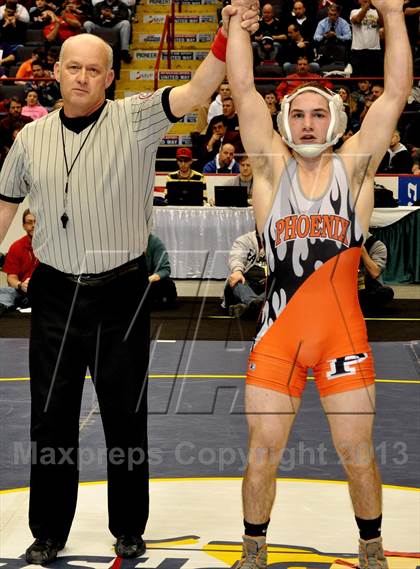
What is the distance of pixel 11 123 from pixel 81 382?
11409 millimetres

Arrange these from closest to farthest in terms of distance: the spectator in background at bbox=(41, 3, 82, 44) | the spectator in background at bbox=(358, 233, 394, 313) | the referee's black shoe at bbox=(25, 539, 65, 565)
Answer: the referee's black shoe at bbox=(25, 539, 65, 565) → the spectator in background at bbox=(358, 233, 394, 313) → the spectator in background at bbox=(41, 3, 82, 44)

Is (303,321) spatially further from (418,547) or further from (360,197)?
(418,547)

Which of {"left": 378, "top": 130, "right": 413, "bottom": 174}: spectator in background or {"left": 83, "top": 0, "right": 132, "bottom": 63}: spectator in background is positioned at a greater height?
{"left": 83, "top": 0, "right": 132, "bottom": 63}: spectator in background

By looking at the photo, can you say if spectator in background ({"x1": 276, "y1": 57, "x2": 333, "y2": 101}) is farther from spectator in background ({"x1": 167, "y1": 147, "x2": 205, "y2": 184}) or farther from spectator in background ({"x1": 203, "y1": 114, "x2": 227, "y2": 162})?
spectator in background ({"x1": 167, "y1": 147, "x2": 205, "y2": 184})

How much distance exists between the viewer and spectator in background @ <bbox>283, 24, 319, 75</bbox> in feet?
56.3

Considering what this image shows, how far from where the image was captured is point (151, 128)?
482 cm

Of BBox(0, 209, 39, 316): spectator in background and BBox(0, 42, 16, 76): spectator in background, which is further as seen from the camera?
BBox(0, 42, 16, 76): spectator in background

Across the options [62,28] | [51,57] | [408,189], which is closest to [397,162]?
[408,189]

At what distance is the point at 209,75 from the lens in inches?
178

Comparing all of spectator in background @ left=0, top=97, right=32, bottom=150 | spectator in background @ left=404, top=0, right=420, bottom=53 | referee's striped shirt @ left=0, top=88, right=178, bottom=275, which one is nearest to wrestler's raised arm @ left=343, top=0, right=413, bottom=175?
referee's striped shirt @ left=0, top=88, right=178, bottom=275

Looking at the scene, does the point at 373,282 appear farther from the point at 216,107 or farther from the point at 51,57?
the point at 51,57

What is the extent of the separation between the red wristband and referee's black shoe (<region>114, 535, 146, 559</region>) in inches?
82.1

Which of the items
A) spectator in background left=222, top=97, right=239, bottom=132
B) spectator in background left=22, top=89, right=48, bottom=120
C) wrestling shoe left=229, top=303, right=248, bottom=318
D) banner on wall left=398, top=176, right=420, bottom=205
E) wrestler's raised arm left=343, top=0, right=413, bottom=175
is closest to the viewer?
wrestler's raised arm left=343, top=0, right=413, bottom=175

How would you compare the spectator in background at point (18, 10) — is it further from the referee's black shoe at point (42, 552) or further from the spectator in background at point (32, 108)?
the referee's black shoe at point (42, 552)
